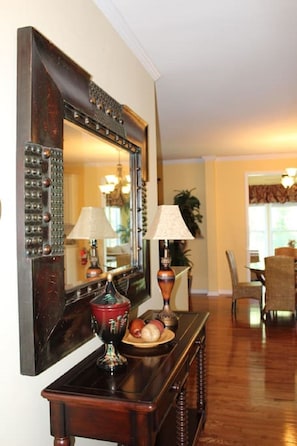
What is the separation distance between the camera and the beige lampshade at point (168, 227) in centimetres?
231

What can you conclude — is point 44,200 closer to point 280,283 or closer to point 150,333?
point 150,333

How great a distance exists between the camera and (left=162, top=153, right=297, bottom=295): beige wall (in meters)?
7.80

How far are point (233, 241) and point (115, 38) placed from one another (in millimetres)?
5907

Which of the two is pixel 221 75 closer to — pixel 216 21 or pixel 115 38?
pixel 216 21

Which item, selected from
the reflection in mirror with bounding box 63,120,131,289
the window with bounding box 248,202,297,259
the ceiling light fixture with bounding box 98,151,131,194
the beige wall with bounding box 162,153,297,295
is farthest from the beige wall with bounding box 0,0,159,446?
the window with bounding box 248,202,297,259

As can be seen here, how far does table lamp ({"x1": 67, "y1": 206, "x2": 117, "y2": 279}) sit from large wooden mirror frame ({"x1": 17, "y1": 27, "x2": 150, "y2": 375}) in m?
0.13

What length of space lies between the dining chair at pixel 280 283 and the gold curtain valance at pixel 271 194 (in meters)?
→ 3.68

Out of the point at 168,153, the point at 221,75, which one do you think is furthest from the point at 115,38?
the point at 168,153

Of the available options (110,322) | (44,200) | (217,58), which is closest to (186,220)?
(217,58)

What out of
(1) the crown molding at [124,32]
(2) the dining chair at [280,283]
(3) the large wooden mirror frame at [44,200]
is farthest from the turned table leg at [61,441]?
(2) the dining chair at [280,283]

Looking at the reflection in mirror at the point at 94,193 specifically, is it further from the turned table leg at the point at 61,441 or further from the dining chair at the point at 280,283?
the dining chair at the point at 280,283

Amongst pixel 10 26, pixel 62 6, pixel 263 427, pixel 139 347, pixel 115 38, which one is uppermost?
pixel 115 38

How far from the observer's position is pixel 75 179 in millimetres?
1853

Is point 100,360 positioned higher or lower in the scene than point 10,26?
lower
